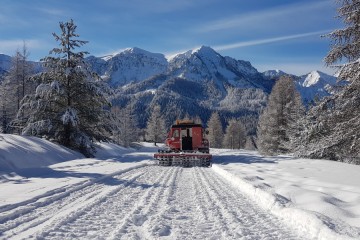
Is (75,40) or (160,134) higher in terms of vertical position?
(75,40)

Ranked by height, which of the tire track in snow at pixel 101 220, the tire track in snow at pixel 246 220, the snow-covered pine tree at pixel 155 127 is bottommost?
the tire track in snow at pixel 246 220

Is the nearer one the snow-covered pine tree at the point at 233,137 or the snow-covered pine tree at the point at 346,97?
the snow-covered pine tree at the point at 346,97

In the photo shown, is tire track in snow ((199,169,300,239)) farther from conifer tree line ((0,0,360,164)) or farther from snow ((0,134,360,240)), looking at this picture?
conifer tree line ((0,0,360,164))

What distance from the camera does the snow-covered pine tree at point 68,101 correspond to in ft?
77.5

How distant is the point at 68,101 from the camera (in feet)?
81.6

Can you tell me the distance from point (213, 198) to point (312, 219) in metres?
3.19

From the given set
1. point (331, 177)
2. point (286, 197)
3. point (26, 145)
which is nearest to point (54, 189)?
point (286, 197)

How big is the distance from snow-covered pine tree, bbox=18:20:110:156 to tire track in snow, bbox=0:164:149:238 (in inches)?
576

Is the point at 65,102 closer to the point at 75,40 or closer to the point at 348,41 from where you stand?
the point at 75,40

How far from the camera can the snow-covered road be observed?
5.46 metres

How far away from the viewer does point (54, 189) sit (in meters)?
9.02

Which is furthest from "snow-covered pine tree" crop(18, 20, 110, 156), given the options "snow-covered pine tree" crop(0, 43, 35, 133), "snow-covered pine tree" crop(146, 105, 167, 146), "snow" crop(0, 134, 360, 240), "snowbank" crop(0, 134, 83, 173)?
"snow-covered pine tree" crop(146, 105, 167, 146)

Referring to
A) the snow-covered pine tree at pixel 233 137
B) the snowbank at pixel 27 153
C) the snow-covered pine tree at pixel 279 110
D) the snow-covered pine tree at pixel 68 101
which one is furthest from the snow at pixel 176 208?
the snow-covered pine tree at pixel 233 137

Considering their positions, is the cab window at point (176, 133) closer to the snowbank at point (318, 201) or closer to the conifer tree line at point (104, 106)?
the conifer tree line at point (104, 106)
